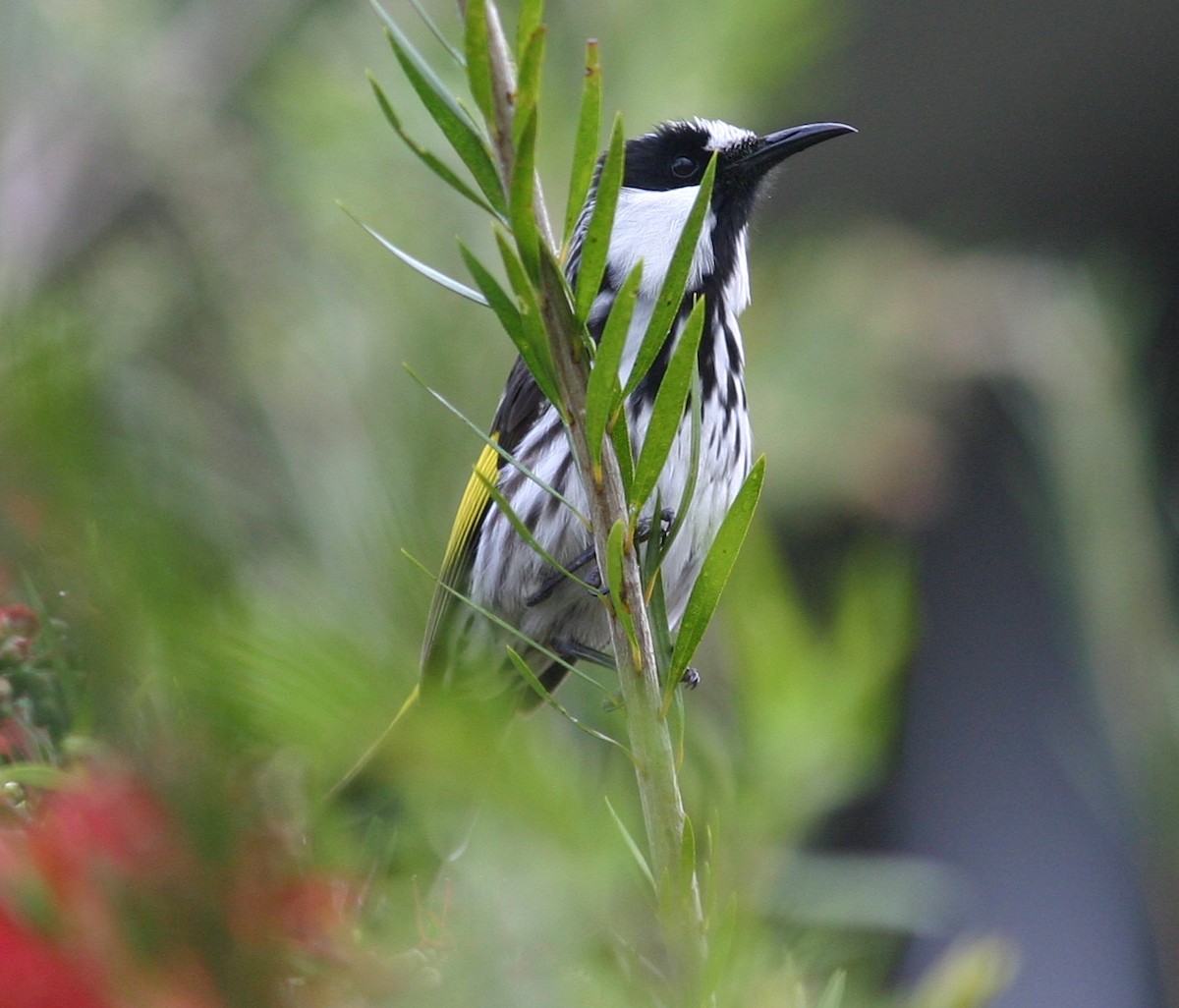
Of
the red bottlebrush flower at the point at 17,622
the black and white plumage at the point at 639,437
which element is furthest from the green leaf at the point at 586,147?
the black and white plumage at the point at 639,437

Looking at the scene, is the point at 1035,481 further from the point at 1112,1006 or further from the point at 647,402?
the point at 1112,1006

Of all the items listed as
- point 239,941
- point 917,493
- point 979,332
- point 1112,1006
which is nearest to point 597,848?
point 239,941

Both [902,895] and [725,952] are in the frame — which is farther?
[902,895]

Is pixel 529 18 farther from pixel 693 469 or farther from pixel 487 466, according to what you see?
pixel 487 466

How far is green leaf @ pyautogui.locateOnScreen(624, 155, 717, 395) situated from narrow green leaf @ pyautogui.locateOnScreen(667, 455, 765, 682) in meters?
0.05

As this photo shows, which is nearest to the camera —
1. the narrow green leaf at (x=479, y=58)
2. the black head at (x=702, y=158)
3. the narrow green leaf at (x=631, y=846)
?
the narrow green leaf at (x=479, y=58)

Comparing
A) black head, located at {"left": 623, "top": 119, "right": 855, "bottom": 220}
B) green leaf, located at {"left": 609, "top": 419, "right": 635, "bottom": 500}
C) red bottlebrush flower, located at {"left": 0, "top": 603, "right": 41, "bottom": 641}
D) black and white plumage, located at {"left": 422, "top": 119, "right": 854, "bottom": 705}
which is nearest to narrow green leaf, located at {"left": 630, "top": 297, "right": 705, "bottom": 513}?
green leaf, located at {"left": 609, "top": 419, "right": 635, "bottom": 500}

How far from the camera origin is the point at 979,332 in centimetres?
181

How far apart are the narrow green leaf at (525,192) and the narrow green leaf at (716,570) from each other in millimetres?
106

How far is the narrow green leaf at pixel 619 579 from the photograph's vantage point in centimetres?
46

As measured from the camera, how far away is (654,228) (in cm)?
191

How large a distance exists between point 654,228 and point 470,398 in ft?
3.54

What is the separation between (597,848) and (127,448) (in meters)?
0.25

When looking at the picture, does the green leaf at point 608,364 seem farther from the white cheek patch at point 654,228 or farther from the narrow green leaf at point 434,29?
the white cheek patch at point 654,228
